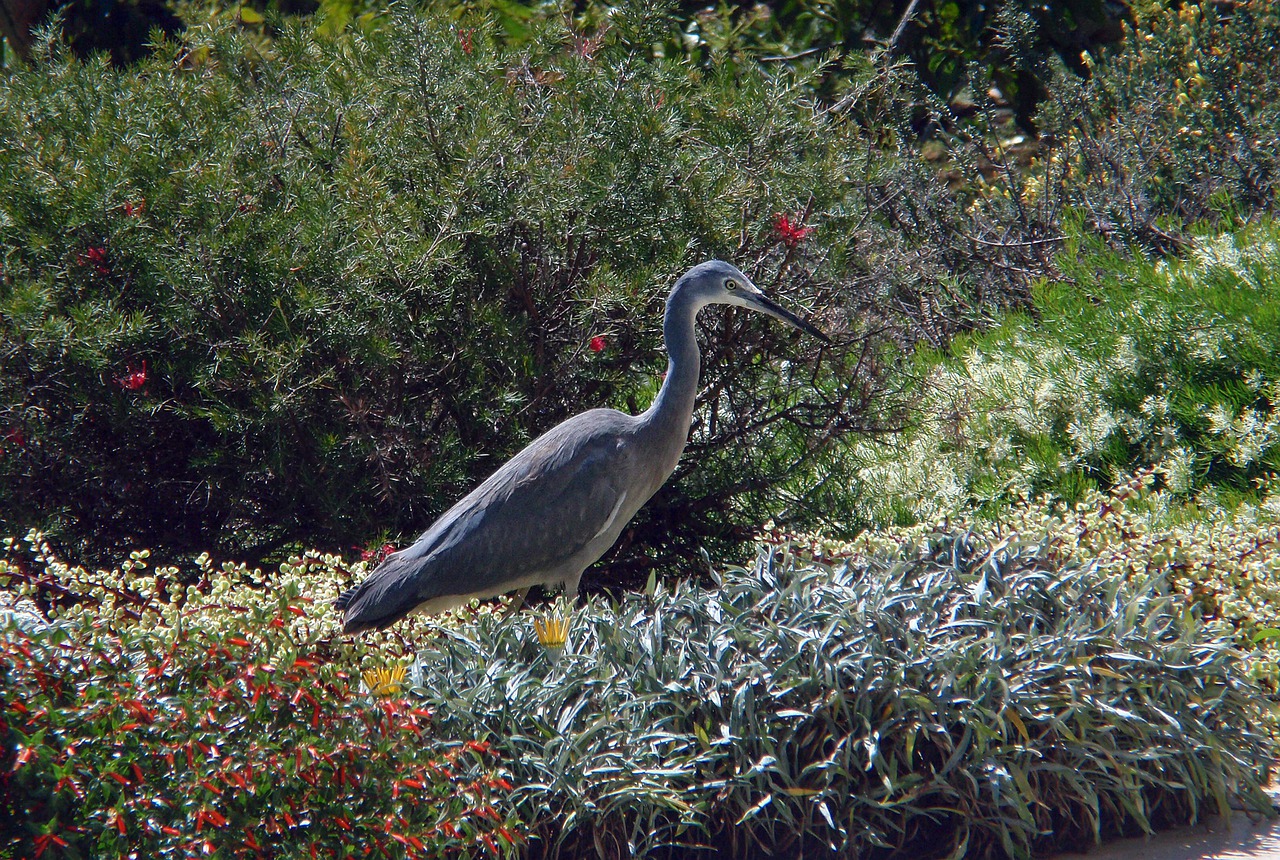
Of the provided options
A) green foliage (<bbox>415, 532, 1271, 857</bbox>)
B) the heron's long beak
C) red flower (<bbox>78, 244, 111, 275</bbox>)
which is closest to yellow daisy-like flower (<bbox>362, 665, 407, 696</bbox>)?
green foliage (<bbox>415, 532, 1271, 857</bbox>)

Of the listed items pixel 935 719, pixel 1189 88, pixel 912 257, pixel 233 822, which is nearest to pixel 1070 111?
pixel 1189 88

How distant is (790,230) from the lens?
196 inches

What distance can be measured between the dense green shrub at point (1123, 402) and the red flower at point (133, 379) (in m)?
3.54

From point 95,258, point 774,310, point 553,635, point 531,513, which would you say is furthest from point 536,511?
point 95,258

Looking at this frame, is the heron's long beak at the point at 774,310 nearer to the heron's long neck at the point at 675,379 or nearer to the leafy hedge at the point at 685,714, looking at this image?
the heron's long neck at the point at 675,379

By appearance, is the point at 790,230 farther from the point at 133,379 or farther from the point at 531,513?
the point at 133,379

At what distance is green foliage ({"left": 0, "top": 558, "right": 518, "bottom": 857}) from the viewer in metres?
2.60

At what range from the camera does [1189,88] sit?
847 centimetres

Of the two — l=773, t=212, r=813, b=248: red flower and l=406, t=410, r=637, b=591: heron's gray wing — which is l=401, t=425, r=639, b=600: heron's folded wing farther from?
l=773, t=212, r=813, b=248: red flower

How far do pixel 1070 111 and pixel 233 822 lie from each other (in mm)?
8044

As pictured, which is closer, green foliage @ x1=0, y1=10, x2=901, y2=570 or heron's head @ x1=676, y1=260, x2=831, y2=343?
heron's head @ x1=676, y1=260, x2=831, y2=343

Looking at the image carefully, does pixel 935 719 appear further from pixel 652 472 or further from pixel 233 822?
pixel 233 822

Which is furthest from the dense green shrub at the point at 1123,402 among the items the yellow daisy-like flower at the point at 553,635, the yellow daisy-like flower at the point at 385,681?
the yellow daisy-like flower at the point at 385,681

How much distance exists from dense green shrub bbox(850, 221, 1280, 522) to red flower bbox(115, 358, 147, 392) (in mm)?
3544
